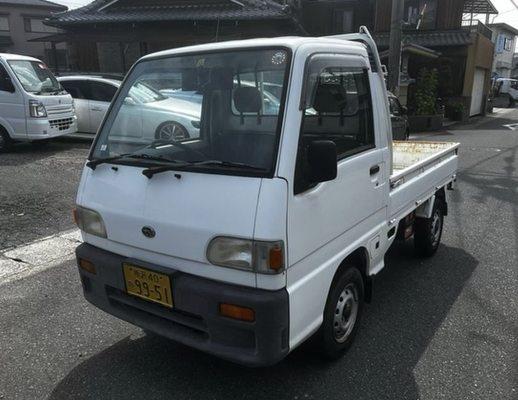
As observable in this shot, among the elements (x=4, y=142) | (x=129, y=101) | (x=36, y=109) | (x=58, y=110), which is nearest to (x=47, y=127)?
(x=36, y=109)

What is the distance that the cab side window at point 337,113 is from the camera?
2342 millimetres

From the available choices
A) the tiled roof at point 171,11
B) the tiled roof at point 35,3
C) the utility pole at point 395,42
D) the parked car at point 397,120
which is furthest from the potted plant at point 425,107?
the tiled roof at point 35,3

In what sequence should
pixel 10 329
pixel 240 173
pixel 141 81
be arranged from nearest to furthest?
1. pixel 240 173
2. pixel 141 81
3. pixel 10 329

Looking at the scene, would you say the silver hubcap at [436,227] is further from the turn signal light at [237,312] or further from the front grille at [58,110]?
the front grille at [58,110]

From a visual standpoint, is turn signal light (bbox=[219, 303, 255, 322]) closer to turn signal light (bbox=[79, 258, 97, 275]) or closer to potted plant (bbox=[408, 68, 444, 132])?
turn signal light (bbox=[79, 258, 97, 275])

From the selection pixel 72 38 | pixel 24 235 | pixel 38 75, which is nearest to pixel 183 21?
pixel 72 38

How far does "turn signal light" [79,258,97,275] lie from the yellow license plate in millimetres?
298

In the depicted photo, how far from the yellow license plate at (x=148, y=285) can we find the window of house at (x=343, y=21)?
2272cm

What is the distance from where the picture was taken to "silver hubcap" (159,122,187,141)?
2717 mm

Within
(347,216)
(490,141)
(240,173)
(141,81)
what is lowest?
(490,141)

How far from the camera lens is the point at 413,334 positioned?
3.12m

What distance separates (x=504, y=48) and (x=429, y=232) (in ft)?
146

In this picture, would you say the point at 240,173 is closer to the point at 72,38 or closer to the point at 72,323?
the point at 72,323

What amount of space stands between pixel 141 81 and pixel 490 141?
12610 millimetres
